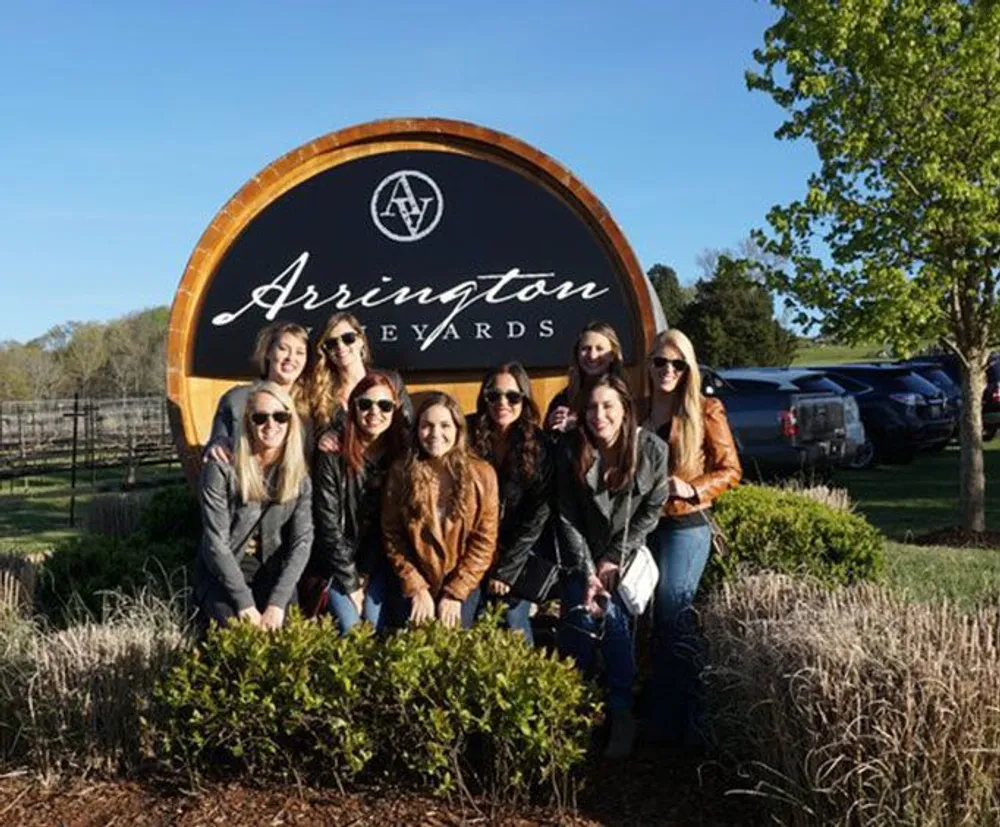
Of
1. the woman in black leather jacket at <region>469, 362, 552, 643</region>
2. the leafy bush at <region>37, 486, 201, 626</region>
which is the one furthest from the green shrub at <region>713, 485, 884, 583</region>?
the leafy bush at <region>37, 486, 201, 626</region>

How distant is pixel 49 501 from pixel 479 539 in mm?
16260

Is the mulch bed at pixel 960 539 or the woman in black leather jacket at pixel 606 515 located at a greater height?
the woman in black leather jacket at pixel 606 515

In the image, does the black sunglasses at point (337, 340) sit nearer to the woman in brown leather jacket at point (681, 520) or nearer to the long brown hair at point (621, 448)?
the long brown hair at point (621, 448)

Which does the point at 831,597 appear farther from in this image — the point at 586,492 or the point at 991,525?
the point at 991,525

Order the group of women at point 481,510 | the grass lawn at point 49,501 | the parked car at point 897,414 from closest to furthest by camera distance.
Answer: the group of women at point 481,510
the grass lawn at point 49,501
the parked car at point 897,414

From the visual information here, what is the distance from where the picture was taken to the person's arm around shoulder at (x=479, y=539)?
188 inches

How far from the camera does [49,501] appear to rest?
19.2 m

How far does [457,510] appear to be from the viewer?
15.7 ft

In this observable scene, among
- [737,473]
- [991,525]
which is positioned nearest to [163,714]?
[737,473]

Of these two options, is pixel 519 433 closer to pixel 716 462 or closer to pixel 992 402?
pixel 716 462

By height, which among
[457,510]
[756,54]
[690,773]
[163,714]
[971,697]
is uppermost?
[756,54]

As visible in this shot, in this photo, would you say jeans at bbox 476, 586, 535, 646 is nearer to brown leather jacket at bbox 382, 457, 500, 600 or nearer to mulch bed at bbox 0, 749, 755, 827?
brown leather jacket at bbox 382, 457, 500, 600

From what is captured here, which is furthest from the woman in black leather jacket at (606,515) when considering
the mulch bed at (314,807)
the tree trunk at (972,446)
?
the tree trunk at (972,446)

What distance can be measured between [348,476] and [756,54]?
9019 millimetres
